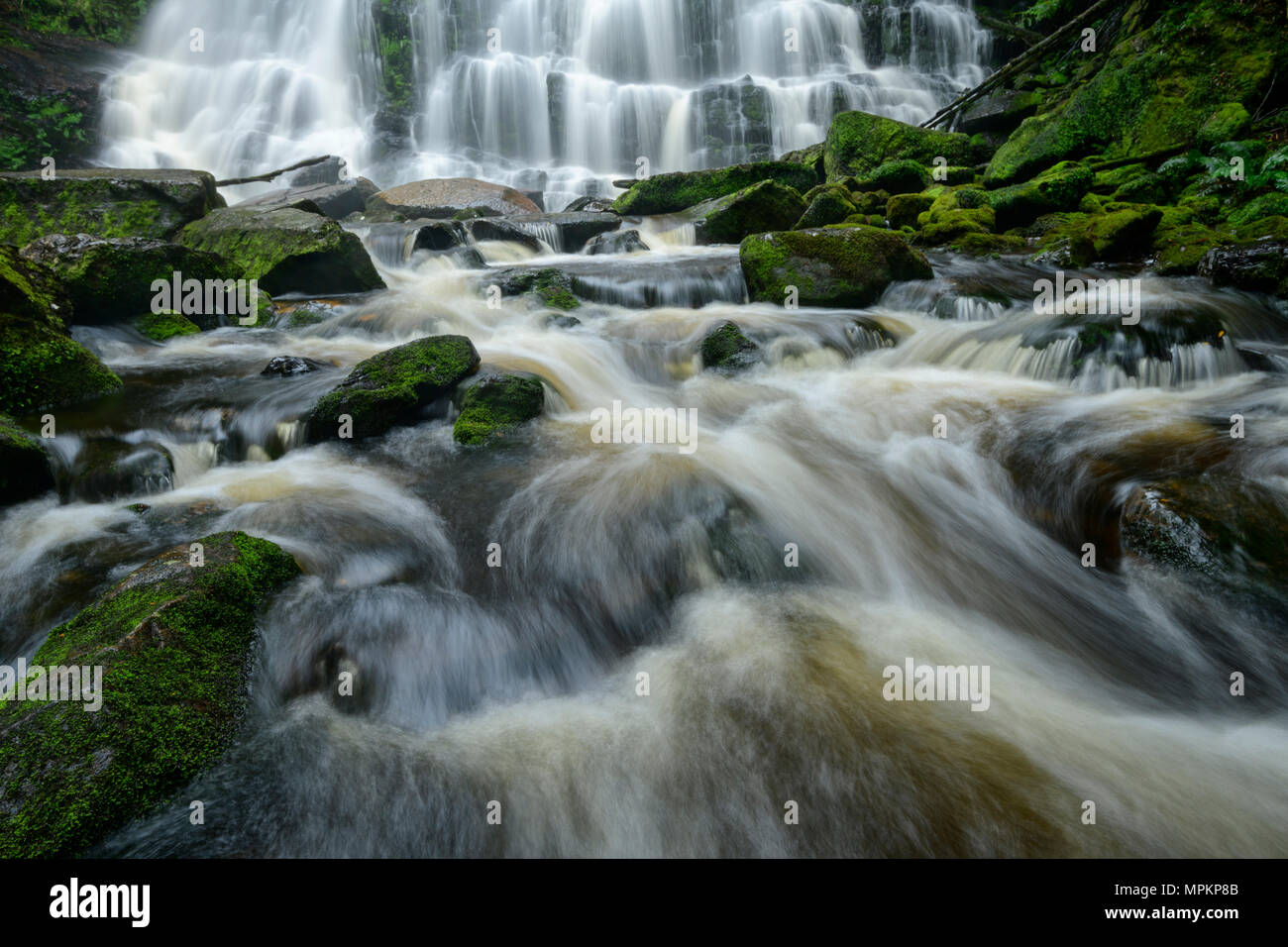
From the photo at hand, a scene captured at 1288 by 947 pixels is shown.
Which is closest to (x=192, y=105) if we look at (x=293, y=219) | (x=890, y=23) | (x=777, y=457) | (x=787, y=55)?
(x=293, y=219)

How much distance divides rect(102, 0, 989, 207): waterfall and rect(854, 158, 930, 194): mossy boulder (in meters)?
10.3

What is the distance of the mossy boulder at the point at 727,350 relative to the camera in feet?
24.3

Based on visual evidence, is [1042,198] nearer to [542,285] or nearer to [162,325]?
[542,285]

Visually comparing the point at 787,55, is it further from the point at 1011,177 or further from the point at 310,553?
the point at 310,553

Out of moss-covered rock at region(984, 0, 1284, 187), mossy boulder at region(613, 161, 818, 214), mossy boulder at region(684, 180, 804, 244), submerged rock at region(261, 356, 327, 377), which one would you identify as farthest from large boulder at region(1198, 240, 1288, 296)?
submerged rock at region(261, 356, 327, 377)

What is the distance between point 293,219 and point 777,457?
9.10m

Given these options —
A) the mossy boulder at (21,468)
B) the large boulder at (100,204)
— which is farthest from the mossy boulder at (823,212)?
the mossy boulder at (21,468)

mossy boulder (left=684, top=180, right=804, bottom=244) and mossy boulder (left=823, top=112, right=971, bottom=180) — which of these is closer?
mossy boulder (left=684, top=180, right=804, bottom=244)

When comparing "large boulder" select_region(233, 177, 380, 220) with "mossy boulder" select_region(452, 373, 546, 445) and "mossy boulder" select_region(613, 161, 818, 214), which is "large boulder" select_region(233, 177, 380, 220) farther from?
"mossy boulder" select_region(452, 373, 546, 445)

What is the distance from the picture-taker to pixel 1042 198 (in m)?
11.7

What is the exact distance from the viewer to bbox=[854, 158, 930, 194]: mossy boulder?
14.5 m

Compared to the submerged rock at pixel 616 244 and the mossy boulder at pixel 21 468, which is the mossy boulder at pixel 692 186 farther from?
the mossy boulder at pixel 21 468

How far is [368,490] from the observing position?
4758 mm

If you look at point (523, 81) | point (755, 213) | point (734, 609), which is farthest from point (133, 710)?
point (523, 81)
